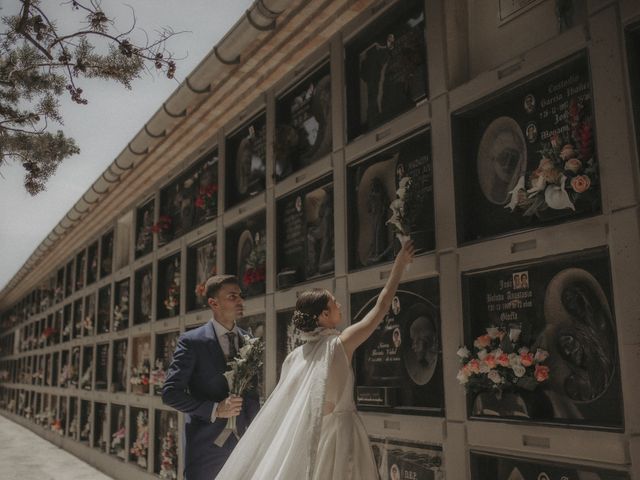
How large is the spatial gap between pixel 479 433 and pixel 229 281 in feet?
5.20

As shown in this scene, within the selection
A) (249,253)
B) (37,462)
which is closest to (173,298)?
(249,253)

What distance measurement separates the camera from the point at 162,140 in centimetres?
686

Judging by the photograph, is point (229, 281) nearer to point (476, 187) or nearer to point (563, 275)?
point (476, 187)

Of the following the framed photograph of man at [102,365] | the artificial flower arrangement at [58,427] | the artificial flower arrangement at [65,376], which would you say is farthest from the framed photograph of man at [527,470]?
the artificial flower arrangement at [58,427]

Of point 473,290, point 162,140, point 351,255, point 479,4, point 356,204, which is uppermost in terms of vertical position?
point 162,140

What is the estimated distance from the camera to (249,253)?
18.5ft

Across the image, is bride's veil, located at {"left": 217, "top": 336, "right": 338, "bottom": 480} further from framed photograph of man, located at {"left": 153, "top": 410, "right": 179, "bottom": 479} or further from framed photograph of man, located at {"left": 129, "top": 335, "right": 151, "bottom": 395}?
framed photograph of man, located at {"left": 129, "top": 335, "right": 151, "bottom": 395}

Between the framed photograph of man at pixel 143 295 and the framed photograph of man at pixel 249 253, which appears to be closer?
the framed photograph of man at pixel 249 253

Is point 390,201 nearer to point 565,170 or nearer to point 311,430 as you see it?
point 565,170

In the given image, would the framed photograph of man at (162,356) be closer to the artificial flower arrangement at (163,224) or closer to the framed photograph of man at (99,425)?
the artificial flower arrangement at (163,224)

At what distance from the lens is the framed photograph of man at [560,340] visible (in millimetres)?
2506

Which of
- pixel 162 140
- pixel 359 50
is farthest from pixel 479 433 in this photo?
pixel 162 140

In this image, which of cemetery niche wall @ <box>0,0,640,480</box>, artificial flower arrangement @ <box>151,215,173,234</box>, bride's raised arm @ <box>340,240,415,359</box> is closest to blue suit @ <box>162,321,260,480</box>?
cemetery niche wall @ <box>0,0,640,480</box>

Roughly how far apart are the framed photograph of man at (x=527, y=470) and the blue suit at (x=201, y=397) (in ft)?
4.16
